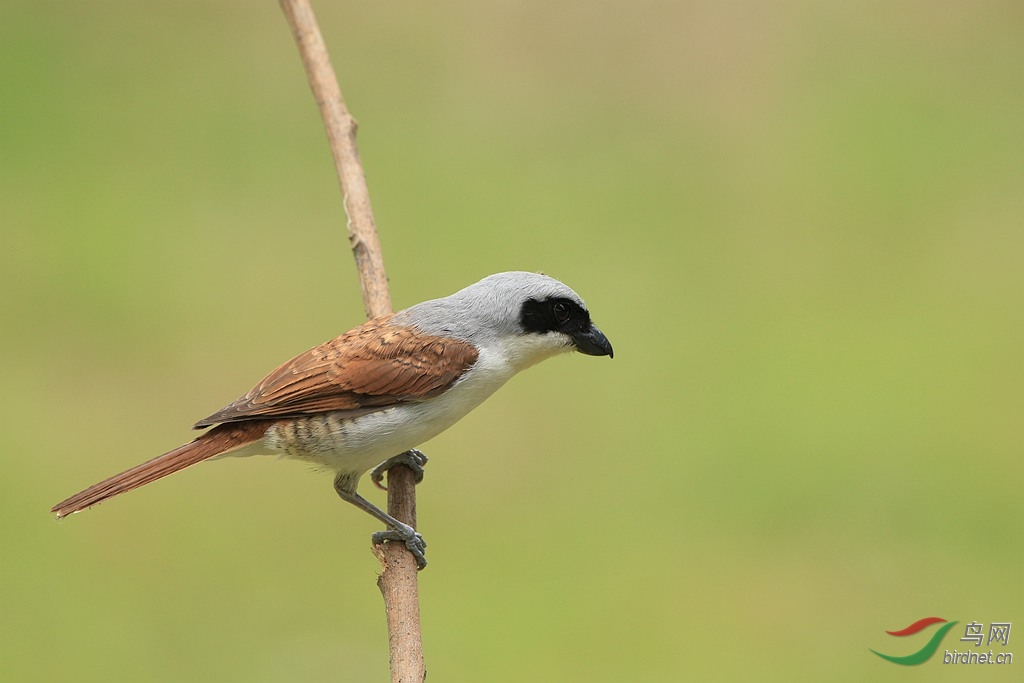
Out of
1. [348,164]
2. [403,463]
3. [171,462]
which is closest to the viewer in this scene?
[171,462]

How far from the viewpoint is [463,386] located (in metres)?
3.51

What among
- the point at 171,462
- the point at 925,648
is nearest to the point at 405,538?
the point at 171,462

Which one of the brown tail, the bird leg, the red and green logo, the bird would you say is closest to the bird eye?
the bird

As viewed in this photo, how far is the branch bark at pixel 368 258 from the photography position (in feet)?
10.0

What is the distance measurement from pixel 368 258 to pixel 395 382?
1.88ft

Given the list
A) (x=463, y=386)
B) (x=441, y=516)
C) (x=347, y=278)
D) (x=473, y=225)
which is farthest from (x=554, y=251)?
(x=463, y=386)

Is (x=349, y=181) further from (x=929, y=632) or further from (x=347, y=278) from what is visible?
(x=347, y=278)

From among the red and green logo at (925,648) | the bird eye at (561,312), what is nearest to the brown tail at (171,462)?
the bird eye at (561,312)

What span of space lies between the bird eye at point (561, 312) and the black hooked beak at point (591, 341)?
0.22ft

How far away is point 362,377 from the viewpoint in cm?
345

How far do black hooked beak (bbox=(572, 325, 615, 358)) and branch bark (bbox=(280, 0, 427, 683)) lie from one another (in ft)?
2.20

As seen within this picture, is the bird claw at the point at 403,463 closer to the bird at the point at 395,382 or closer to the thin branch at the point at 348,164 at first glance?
the bird at the point at 395,382

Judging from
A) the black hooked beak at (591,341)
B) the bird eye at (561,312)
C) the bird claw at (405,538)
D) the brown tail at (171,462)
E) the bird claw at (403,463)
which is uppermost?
the bird eye at (561,312)

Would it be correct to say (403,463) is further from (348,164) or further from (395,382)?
(348,164)
